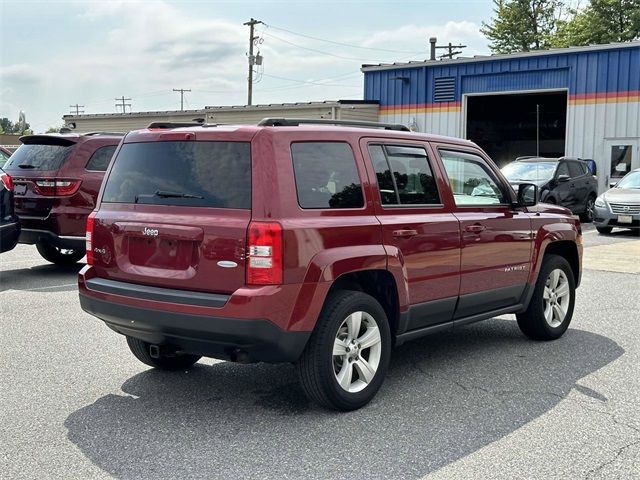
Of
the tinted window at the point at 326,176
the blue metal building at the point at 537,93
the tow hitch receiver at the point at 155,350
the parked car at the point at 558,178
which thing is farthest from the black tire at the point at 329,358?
the blue metal building at the point at 537,93

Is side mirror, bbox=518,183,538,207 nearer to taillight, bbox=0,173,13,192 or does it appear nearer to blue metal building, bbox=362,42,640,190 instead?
taillight, bbox=0,173,13,192

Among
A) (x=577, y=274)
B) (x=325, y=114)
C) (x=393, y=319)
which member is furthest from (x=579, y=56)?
(x=393, y=319)

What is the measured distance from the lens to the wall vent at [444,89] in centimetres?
2653

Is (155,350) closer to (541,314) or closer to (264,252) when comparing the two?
(264,252)

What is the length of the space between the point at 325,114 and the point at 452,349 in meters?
22.2

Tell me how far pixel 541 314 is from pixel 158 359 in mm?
3299

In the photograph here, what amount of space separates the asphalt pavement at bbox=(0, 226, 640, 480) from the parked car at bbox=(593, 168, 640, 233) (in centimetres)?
1032

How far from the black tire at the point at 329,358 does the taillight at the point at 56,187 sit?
606 cm

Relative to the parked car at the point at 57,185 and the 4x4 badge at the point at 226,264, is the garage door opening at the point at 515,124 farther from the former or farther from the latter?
the 4x4 badge at the point at 226,264

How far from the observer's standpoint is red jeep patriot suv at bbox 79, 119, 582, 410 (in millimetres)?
4035

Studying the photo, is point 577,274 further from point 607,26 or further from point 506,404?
point 607,26

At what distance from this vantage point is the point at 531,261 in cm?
611

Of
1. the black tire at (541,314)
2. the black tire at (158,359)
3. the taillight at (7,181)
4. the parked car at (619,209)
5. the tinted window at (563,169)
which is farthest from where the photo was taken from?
the tinted window at (563,169)

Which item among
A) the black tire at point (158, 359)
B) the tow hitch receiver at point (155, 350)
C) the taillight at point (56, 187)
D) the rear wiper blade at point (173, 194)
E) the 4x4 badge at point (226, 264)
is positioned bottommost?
the black tire at point (158, 359)
